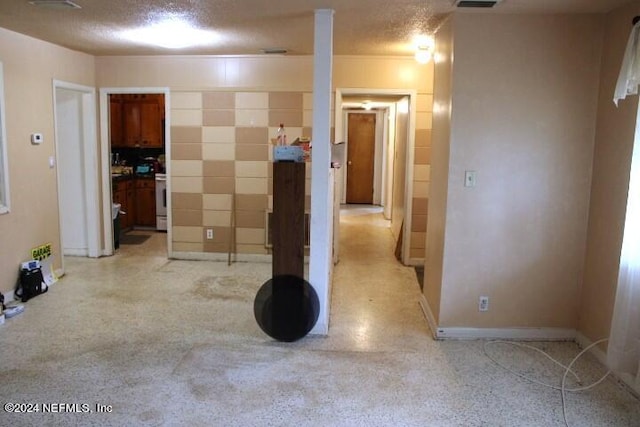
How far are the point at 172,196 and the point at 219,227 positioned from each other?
67 cm

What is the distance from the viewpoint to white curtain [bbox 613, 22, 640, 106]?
2.73 meters

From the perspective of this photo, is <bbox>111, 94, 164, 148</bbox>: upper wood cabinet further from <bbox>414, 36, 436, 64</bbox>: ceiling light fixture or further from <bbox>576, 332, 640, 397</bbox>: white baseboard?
<bbox>576, 332, 640, 397</bbox>: white baseboard

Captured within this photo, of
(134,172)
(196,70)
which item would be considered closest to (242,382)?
(196,70)

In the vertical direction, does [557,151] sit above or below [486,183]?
above

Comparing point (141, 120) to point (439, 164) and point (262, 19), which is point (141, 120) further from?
point (439, 164)

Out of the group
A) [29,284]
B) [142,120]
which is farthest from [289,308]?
[142,120]

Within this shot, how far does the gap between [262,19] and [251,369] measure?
255cm

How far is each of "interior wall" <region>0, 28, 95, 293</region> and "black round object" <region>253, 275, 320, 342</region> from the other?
2422mm

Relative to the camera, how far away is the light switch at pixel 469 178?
339 cm

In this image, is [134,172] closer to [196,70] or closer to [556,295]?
[196,70]

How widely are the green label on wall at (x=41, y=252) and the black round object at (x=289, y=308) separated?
2467mm

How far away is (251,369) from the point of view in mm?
3027

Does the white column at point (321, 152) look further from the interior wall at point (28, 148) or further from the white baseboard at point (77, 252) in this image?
the white baseboard at point (77, 252)

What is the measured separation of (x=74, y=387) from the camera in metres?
2.76
